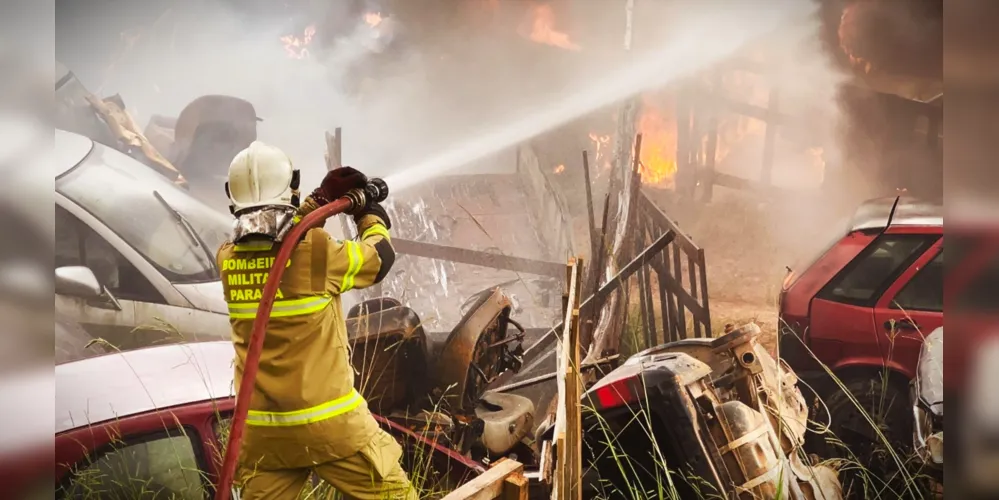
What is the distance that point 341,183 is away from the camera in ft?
7.44

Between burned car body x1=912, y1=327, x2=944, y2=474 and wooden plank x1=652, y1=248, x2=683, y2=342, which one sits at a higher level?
wooden plank x1=652, y1=248, x2=683, y2=342

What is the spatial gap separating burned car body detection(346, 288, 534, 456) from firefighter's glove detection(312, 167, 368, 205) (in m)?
0.91

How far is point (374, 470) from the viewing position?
207 cm

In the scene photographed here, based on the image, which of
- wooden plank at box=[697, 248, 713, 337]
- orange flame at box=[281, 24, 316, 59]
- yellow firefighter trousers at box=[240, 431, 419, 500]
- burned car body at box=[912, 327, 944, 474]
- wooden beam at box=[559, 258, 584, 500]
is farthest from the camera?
orange flame at box=[281, 24, 316, 59]

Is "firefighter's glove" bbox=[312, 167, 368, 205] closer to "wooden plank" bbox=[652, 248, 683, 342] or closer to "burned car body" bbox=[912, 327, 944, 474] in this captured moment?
"wooden plank" bbox=[652, 248, 683, 342]

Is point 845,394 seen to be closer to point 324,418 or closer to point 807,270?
point 807,270

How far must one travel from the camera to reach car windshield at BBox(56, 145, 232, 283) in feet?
10.2

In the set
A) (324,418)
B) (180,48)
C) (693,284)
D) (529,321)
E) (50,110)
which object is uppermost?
(180,48)

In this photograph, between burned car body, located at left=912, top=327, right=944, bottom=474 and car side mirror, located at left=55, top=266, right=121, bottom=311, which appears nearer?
burned car body, located at left=912, top=327, right=944, bottom=474

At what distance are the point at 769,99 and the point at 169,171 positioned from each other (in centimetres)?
296

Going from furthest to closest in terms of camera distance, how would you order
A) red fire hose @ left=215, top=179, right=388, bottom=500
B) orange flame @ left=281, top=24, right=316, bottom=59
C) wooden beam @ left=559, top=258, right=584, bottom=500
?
orange flame @ left=281, top=24, right=316, bottom=59
wooden beam @ left=559, top=258, right=584, bottom=500
red fire hose @ left=215, top=179, right=388, bottom=500

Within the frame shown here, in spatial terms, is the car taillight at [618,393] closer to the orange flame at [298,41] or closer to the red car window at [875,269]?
the red car window at [875,269]

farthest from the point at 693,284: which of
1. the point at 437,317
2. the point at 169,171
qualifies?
the point at 169,171

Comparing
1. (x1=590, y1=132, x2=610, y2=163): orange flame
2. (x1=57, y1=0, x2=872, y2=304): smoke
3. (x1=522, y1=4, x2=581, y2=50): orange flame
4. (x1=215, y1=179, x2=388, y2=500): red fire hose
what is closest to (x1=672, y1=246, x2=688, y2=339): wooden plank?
(x1=57, y1=0, x2=872, y2=304): smoke
